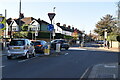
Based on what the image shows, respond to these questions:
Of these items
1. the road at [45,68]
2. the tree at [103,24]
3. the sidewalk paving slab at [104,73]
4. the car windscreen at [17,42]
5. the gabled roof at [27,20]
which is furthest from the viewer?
the tree at [103,24]

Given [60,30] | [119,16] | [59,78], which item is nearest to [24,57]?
[59,78]

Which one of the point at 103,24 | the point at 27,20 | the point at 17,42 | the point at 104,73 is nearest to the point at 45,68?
the point at 104,73

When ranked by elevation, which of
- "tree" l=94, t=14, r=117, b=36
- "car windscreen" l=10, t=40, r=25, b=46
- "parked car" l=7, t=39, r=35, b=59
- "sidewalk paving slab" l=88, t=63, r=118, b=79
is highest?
"tree" l=94, t=14, r=117, b=36

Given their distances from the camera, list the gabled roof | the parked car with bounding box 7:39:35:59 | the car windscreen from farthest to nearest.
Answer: the gabled roof → the car windscreen → the parked car with bounding box 7:39:35:59

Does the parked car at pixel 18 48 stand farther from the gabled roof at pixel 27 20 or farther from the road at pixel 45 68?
the gabled roof at pixel 27 20

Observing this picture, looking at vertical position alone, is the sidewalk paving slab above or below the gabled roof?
below

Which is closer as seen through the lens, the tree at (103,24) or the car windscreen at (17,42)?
the car windscreen at (17,42)

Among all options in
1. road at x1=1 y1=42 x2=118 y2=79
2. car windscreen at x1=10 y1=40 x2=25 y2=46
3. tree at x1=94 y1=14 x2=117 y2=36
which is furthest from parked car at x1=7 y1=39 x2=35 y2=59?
tree at x1=94 y1=14 x2=117 y2=36

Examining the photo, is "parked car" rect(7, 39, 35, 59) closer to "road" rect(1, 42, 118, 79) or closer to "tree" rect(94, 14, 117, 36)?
"road" rect(1, 42, 118, 79)

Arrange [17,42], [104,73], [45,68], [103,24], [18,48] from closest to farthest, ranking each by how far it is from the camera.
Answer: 1. [104,73]
2. [45,68]
3. [18,48]
4. [17,42]
5. [103,24]

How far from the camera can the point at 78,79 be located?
9.12m

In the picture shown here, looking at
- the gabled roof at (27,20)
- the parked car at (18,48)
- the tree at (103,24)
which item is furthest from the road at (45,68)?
the tree at (103,24)

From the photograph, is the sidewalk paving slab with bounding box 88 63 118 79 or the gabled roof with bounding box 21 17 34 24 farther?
the gabled roof with bounding box 21 17 34 24

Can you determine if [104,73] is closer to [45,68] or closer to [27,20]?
[45,68]
